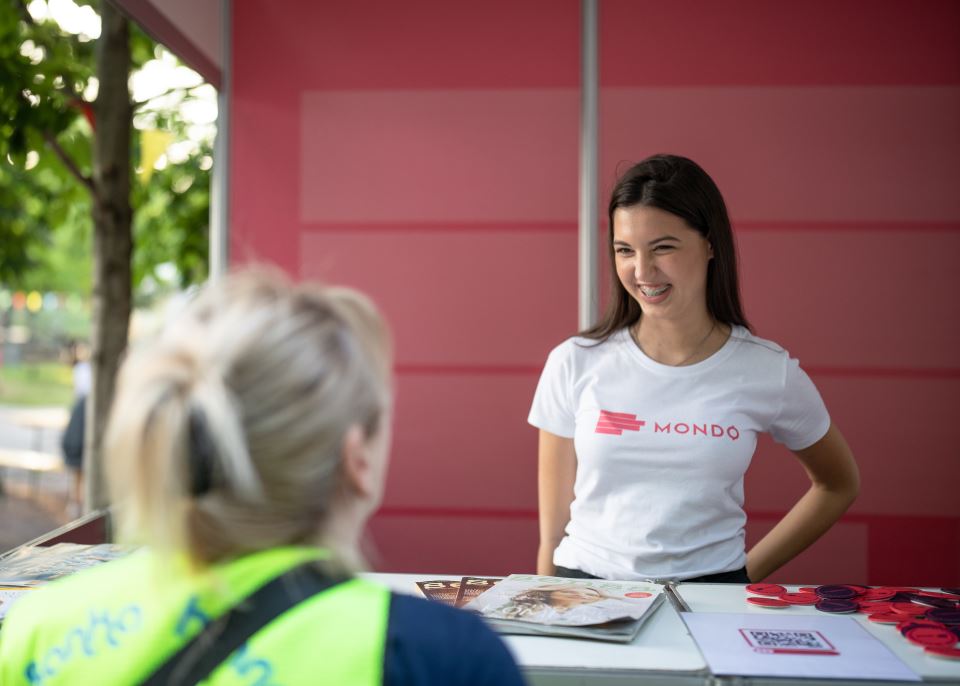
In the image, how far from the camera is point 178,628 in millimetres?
854

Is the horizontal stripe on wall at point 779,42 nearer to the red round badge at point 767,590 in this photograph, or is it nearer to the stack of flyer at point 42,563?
the red round badge at point 767,590

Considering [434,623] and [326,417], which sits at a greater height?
[326,417]

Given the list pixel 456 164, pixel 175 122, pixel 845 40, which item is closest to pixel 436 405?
pixel 456 164

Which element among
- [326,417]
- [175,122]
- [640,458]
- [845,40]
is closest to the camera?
[326,417]

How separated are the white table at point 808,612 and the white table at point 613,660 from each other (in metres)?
0.10

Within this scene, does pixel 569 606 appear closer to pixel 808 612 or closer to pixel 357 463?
pixel 808 612

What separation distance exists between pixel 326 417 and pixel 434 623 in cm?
21

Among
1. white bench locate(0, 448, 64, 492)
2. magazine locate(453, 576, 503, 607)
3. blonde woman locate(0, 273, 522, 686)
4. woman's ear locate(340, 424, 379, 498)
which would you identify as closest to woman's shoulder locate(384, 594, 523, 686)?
blonde woman locate(0, 273, 522, 686)

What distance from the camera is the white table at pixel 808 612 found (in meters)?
1.36

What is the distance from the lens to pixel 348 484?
87 cm

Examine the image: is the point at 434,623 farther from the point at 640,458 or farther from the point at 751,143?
the point at 751,143

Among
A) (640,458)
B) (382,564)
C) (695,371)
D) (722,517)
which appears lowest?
(382,564)

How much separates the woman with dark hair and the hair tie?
4.26ft

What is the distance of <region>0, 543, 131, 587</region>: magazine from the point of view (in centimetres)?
180
